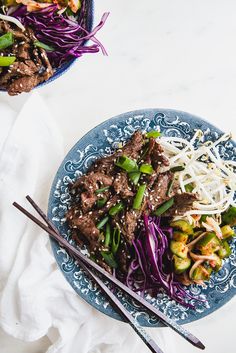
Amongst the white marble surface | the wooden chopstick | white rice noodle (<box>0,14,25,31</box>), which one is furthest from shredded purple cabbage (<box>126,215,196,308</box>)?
white rice noodle (<box>0,14,25,31</box>)

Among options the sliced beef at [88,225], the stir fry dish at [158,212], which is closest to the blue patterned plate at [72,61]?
the stir fry dish at [158,212]

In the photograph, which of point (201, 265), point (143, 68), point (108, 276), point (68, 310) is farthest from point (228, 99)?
point (68, 310)

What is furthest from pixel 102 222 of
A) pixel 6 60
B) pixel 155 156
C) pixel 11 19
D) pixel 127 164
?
pixel 11 19

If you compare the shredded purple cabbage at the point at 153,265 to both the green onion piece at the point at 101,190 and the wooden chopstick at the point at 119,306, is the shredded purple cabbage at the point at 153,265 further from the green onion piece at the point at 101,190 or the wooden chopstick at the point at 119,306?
the green onion piece at the point at 101,190

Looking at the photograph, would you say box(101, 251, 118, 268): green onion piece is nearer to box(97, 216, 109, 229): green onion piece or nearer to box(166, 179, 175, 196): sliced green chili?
box(97, 216, 109, 229): green onion piece

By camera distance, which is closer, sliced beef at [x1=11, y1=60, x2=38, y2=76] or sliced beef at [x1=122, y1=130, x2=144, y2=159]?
sliced beef at [x1=11, y1=60, x2=38, y2=76]

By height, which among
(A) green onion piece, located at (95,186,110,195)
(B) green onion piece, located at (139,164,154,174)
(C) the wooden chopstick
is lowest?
(C) the wooden chopstick

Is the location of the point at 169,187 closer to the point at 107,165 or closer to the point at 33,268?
the point at 107,165
